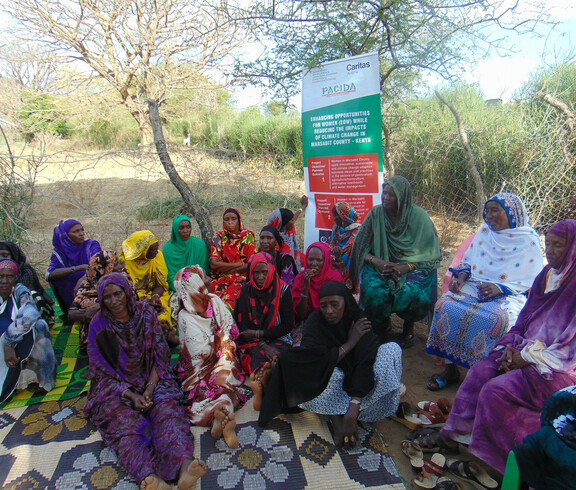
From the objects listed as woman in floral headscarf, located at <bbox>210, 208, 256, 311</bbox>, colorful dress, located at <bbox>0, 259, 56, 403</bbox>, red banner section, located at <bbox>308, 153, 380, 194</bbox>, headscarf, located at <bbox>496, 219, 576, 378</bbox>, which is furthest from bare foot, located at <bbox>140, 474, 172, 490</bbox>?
red banner section, located at <bbox>308, 153, 380, 194</bbox>

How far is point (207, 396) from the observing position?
288 centimetres

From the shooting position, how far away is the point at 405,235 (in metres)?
3.81

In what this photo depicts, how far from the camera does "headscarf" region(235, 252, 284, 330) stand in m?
3.42

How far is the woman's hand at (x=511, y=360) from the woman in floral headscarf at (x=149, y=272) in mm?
2924

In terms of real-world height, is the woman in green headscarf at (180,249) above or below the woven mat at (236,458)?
above

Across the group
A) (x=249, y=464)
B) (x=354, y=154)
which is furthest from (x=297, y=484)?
(x=354, y=154)

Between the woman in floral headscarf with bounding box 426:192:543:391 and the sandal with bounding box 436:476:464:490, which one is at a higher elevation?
the woman in floral headscarf with bounding box 426:192:543:391

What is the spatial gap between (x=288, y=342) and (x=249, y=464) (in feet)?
3.94

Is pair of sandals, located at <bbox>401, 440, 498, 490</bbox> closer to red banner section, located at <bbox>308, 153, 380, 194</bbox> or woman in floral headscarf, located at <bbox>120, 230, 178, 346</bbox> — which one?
woman in floral headscarf, located at <bbox>120, 230, 178, 346</bbox>

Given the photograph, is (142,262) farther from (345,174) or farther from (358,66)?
(358,66)

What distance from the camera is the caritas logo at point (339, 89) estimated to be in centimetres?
423

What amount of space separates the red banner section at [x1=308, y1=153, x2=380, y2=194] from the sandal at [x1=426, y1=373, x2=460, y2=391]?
6.72 ft

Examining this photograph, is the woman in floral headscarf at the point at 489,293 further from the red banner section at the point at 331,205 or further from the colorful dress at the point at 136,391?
the colorful dress at the point at 136,391

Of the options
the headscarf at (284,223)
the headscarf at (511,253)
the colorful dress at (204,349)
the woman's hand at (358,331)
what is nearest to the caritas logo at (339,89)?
the headscarf at (284,223)
